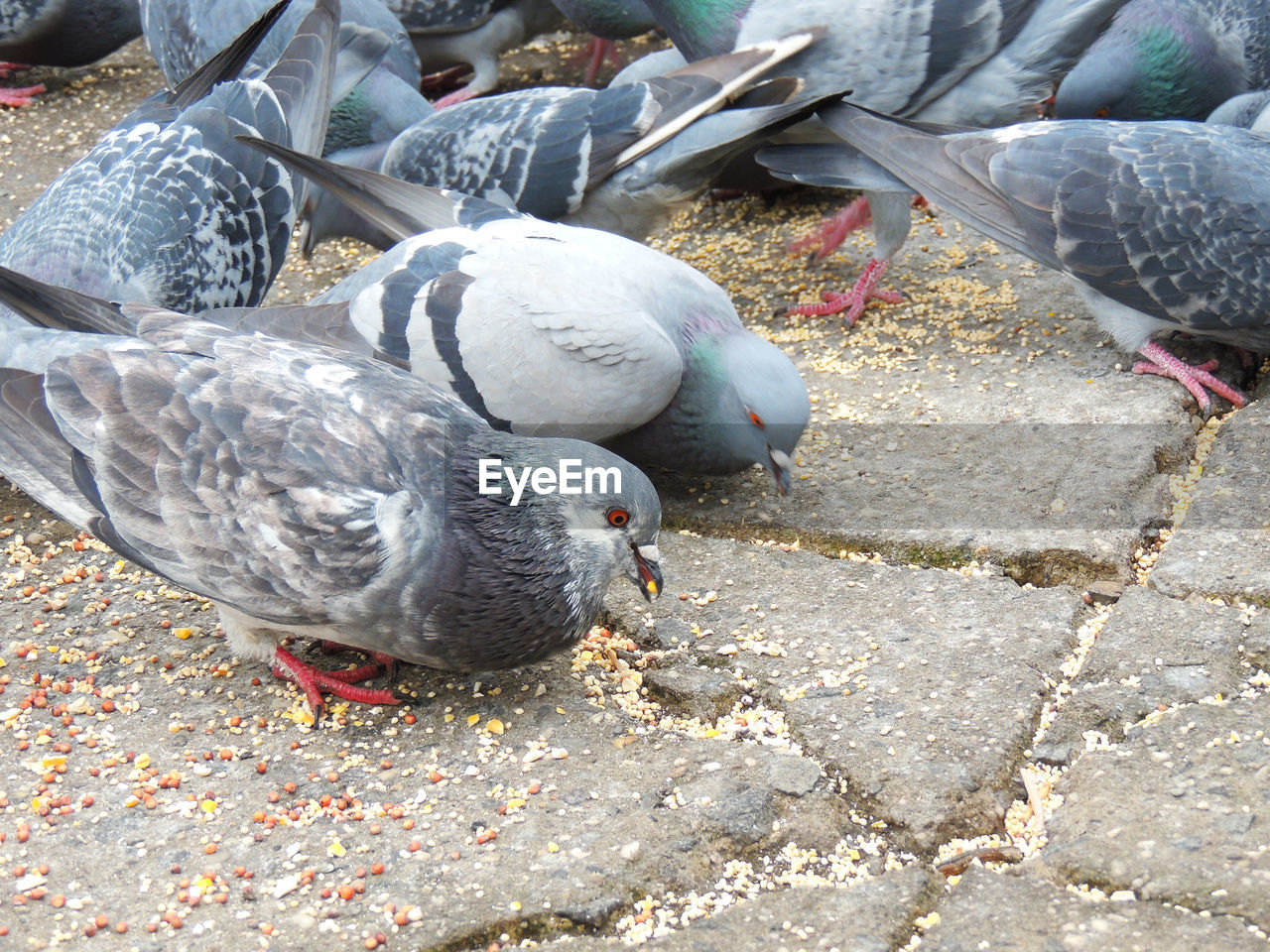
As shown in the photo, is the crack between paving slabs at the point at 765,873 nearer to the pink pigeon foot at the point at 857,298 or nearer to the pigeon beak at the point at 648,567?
the pigeon beak at the point at 648,567

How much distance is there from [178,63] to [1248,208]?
464 cm

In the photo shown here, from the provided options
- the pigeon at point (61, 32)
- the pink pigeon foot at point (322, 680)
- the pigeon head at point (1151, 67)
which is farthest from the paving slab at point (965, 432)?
the pigeon at point (61, 32)

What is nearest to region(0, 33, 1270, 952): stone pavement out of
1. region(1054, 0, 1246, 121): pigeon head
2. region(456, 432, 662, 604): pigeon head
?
region(456, 432, 662, 604): pigeon head

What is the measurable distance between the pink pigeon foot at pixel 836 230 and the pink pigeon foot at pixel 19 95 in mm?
4297

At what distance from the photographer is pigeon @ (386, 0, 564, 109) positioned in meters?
6.92

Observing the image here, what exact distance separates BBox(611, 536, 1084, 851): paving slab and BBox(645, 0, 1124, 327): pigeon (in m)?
1.74

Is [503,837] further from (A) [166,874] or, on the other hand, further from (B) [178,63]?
(B) [178,63]

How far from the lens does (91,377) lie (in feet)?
10.3

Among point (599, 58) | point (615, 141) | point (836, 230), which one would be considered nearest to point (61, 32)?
point (599, 58)

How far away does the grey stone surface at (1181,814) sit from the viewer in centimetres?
242

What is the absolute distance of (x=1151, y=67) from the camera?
5.89 metres

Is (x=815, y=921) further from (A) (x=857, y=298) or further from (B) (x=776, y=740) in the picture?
(A) (x=857, y=298)

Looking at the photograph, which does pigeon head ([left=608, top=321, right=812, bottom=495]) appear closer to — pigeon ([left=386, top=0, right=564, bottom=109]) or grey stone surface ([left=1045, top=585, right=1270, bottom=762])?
grey stone surface ([left=1045, top=585, right=1270, bottom=762])

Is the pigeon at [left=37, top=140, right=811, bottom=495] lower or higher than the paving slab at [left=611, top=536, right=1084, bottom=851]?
higher
